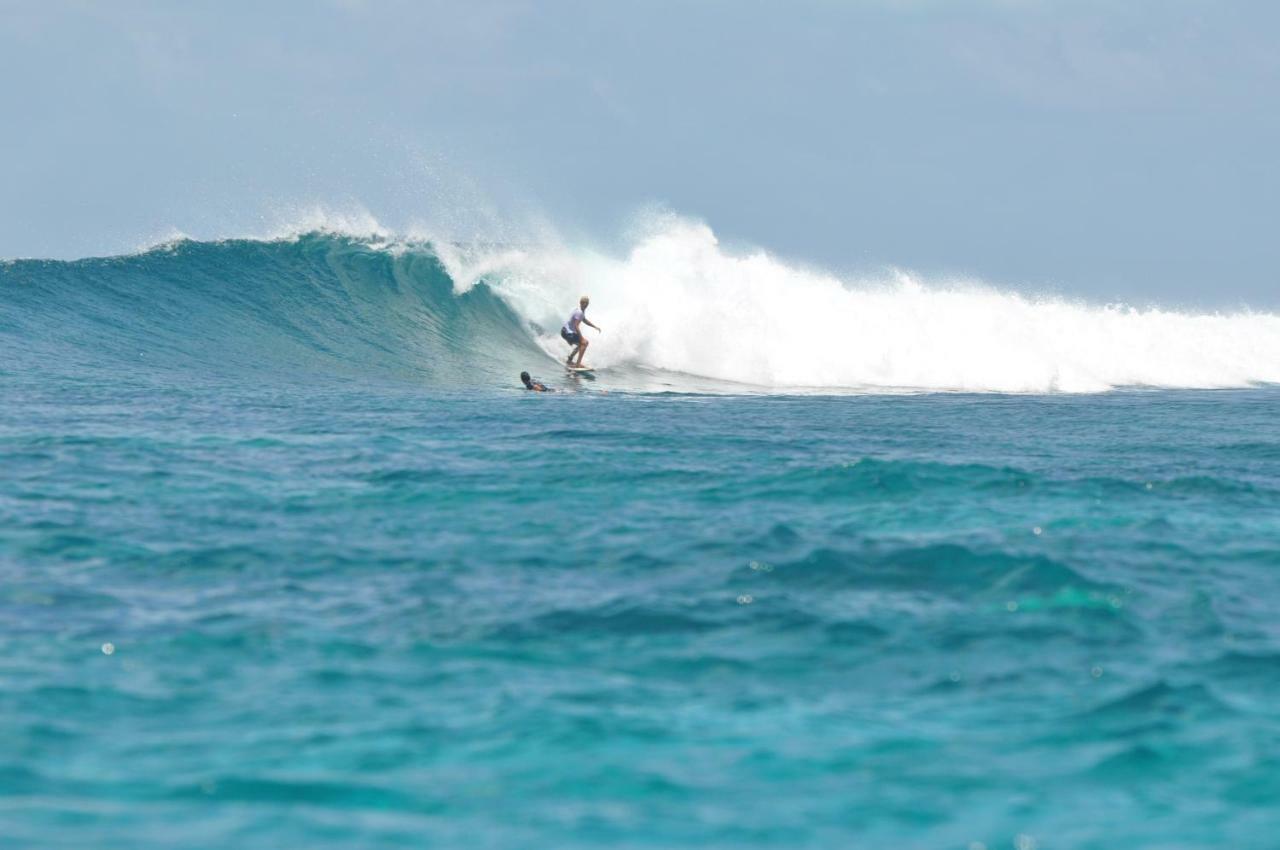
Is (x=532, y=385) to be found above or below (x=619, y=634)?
above

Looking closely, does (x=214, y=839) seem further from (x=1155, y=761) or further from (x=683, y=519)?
(x=683, y=519)

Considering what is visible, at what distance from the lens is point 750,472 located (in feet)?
47.4

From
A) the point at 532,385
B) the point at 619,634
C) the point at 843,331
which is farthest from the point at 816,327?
the point at 619,634

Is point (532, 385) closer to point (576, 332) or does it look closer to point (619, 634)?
point (576, 332)

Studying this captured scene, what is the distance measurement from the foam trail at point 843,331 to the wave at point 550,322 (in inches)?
2.6

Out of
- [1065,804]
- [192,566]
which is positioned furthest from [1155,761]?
[192,566]

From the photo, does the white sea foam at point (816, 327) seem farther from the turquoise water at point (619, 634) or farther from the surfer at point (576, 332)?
the turquoise water at point (619, 634)

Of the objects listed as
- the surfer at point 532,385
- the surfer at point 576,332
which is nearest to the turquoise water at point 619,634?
the surfer at point 532,385

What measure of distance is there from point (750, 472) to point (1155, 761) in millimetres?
7760

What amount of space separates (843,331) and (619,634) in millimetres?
26390

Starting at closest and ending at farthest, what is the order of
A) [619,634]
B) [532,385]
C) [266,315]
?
[619,634], [532,385], [266,315]

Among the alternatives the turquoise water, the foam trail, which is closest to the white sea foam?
the foam trail

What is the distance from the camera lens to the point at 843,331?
113 feet

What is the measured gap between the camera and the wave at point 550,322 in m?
25.7
